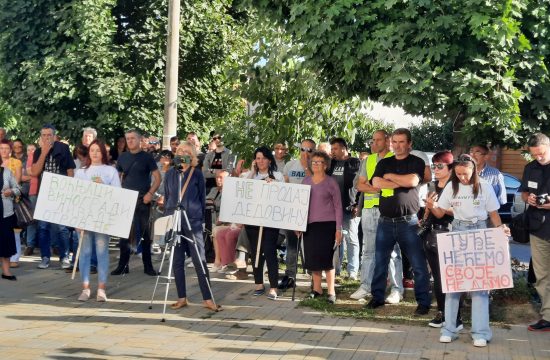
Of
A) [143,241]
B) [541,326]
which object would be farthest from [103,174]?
[541,326]

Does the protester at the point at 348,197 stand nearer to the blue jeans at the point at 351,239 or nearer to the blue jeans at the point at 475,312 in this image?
the blue jeans at the point at 351,239

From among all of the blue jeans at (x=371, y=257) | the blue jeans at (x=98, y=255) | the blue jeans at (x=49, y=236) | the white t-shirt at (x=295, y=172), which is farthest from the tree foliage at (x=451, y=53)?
the blue jeans at (x=49, y=236)

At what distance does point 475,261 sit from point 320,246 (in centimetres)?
247

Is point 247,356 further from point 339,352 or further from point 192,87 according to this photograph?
point 192,87

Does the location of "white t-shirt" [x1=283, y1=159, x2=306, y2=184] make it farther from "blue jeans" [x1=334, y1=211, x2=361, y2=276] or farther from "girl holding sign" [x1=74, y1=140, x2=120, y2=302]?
"girl holding sign" [x1=74, y1=140, x2=120, y2=302]

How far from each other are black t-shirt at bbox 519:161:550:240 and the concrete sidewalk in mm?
1064

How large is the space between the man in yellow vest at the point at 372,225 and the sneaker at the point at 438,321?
1153 millimetres

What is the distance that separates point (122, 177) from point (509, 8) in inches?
232

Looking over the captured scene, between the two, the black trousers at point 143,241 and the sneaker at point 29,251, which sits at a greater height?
the black trousers at point 143,241

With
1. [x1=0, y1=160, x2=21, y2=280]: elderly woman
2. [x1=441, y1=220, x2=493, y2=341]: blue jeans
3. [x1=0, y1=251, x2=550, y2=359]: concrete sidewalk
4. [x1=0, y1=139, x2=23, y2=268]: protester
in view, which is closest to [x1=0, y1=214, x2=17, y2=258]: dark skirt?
[x1=0, y1=160, x2=21, y2=280]: elderly woman

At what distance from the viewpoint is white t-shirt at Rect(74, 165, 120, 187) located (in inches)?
458

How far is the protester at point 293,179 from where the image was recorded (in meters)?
12.0

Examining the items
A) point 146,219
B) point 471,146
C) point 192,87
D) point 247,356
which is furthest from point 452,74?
point 192,87

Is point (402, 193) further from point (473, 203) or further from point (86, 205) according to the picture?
point (86, 205)
